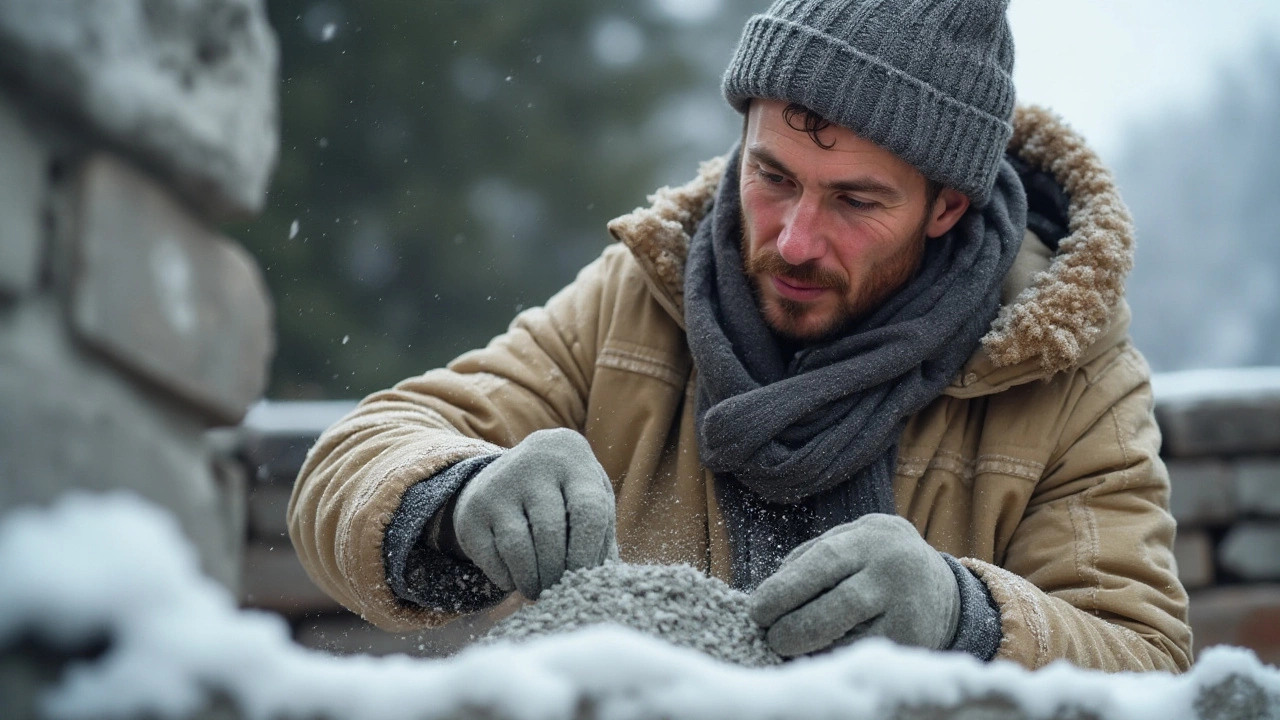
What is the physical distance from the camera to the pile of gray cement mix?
135cm

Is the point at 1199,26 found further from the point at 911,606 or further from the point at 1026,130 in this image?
the point at 911,606

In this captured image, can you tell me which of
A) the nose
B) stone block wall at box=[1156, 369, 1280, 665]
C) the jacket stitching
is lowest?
stone block wall at box=[1156, 369, 1280, 665]

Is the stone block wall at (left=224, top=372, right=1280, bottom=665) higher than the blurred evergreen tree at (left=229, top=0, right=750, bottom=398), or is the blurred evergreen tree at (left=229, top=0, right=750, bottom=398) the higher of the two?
the blurred evergreen tree at (left=229, top=0, right=750, bottom=398)

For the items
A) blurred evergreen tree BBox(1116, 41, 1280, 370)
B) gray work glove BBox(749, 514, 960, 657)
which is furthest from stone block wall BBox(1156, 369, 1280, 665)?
blurred evergreen tree BBox(1116, 41, 1280, 370)

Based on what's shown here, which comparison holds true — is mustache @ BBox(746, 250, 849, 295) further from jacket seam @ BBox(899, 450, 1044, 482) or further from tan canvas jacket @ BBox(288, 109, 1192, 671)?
jacket seam @ BBox(899, 450, 1044, 482)

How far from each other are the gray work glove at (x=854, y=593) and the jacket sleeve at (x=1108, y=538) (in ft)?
1.03

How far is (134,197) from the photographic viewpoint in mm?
784

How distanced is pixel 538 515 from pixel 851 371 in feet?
2.44

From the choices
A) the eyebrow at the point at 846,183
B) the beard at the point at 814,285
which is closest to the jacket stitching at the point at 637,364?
the beard at the point at 814,285

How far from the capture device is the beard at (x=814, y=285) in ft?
7.12

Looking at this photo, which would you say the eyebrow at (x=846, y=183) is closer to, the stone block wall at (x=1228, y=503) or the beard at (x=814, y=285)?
the beard at (x=814, y=285)

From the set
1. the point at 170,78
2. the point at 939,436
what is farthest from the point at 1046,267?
the point at 170,78

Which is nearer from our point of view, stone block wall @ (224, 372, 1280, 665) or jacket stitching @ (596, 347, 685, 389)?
jacket stitching @ (596, 347, 685, 389)

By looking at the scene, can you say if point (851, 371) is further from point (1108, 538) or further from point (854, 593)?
point (854, 593)
